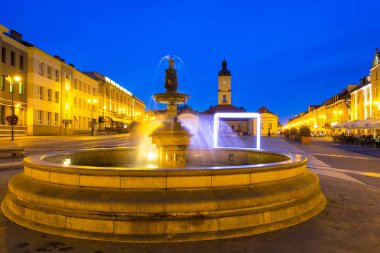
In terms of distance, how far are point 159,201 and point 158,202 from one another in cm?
3

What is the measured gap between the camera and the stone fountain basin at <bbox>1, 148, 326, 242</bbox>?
196 inches

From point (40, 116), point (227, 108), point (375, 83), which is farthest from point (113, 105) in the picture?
point (375, 83)

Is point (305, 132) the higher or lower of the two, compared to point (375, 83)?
lower

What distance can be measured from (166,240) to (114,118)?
270ft

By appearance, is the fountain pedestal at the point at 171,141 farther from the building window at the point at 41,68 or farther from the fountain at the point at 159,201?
the building window at the point at 41,68

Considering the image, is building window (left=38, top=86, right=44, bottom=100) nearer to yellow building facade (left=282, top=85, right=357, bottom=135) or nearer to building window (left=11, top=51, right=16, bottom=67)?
building window (left=11, top=51, right=16, bottom=67)

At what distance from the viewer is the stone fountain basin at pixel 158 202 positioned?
4980 millimetres

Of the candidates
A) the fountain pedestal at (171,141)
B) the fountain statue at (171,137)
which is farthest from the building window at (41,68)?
the fountain pedestal at (171,141)

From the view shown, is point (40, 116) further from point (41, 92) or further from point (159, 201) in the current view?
point (159, 201)

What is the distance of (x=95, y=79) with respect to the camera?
233 feet

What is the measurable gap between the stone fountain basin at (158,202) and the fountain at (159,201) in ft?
0.05

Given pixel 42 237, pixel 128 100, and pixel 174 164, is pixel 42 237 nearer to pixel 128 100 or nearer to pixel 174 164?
pixel 174 164

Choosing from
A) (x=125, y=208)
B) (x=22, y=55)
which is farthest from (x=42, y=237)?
(x=22, y=55)

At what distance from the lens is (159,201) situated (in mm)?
5133
